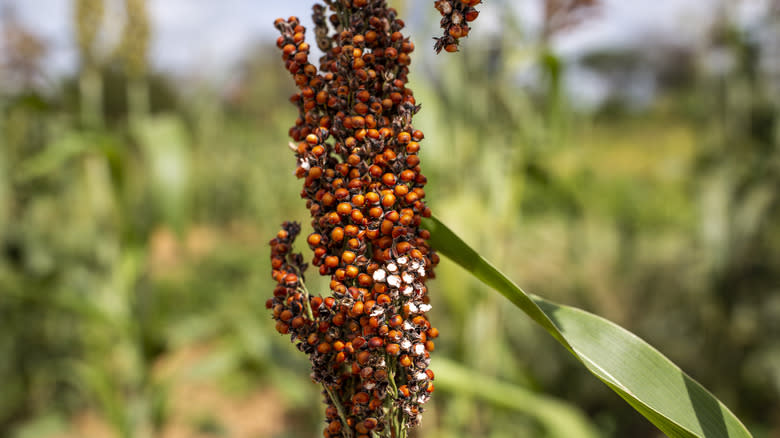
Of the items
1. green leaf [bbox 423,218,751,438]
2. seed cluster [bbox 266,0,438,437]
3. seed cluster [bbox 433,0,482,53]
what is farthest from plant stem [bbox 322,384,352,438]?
seed cluster [bbox 433,0,482,53]

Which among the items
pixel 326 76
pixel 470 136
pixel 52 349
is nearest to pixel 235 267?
pixel 52 349

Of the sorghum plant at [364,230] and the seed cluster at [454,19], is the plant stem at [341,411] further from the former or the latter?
the seed cluster at [454,19]

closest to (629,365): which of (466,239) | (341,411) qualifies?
(341,411)

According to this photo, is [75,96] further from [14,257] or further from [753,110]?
[753,110]

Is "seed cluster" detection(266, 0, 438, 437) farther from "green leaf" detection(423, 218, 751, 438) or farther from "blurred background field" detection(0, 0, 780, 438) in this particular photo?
"blurred background field" detection(0, 0, 780, 438)

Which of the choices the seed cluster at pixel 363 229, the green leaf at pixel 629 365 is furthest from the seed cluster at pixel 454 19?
the green leaf at pixel 629 365

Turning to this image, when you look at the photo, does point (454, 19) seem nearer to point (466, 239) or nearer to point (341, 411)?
point (341, 411)

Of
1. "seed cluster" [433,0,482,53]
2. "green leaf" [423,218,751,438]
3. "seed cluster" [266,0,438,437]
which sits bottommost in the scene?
"green leaf" [423,218,751,438]
